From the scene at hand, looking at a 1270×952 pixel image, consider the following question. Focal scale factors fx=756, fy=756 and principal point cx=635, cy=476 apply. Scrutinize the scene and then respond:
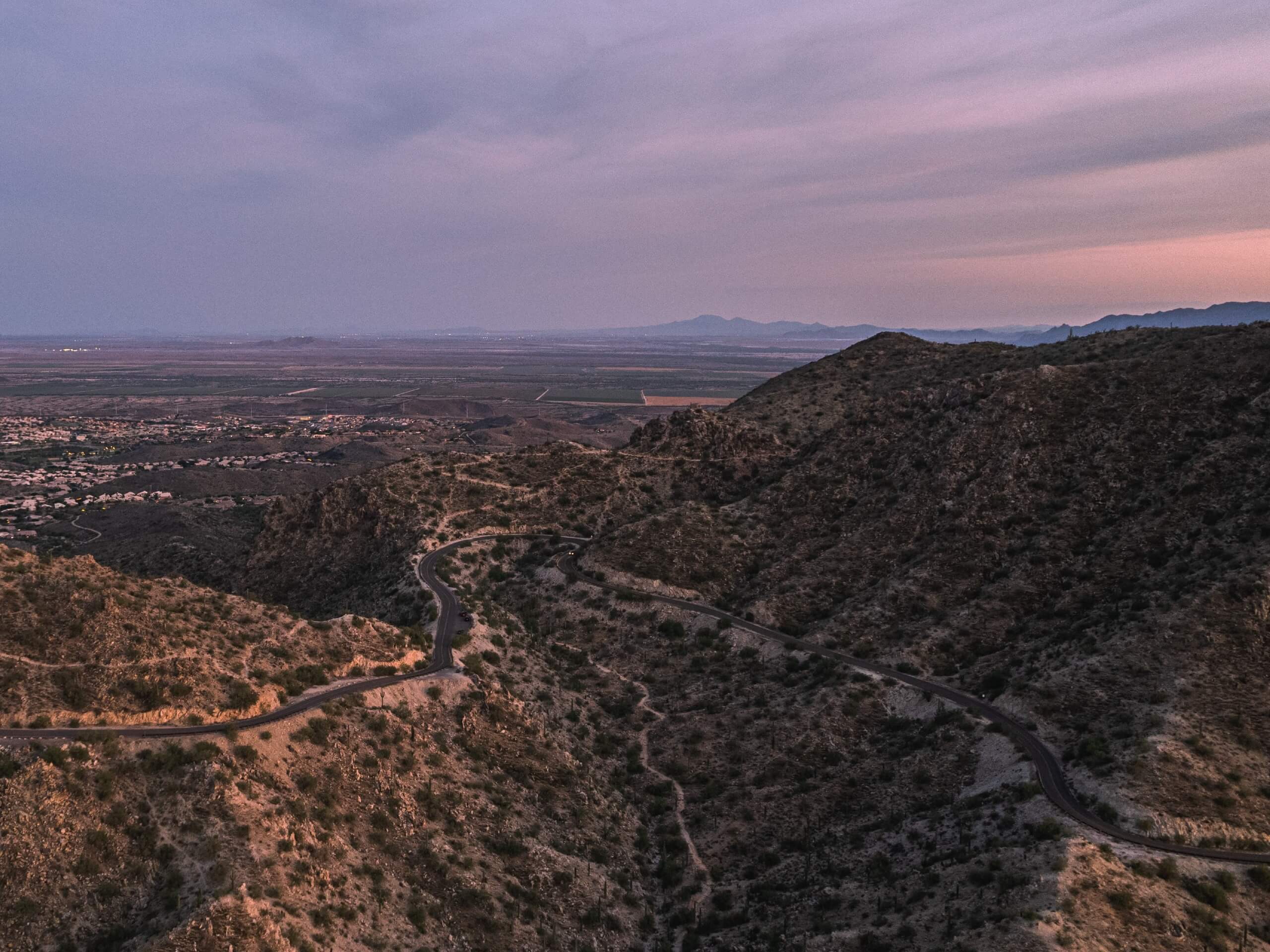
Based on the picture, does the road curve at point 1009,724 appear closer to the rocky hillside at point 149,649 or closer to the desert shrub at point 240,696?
the rocky hillside at point 149,649

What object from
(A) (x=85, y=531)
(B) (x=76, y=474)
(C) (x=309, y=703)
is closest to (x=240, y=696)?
(C) (x=309, y=703)

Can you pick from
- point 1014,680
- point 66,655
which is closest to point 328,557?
point 66,655

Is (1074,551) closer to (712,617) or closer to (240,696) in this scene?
(712,617)

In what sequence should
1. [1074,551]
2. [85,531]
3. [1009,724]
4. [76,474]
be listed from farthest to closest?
[76,474] < [85,531] < [1074,551] < [1009,724]

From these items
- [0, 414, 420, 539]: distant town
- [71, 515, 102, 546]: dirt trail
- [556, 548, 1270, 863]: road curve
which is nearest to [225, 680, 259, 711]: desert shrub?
[556, 548, 1270, 863]: road curve

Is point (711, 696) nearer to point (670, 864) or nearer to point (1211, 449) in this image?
point (670, 864)

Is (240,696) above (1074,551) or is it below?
below
